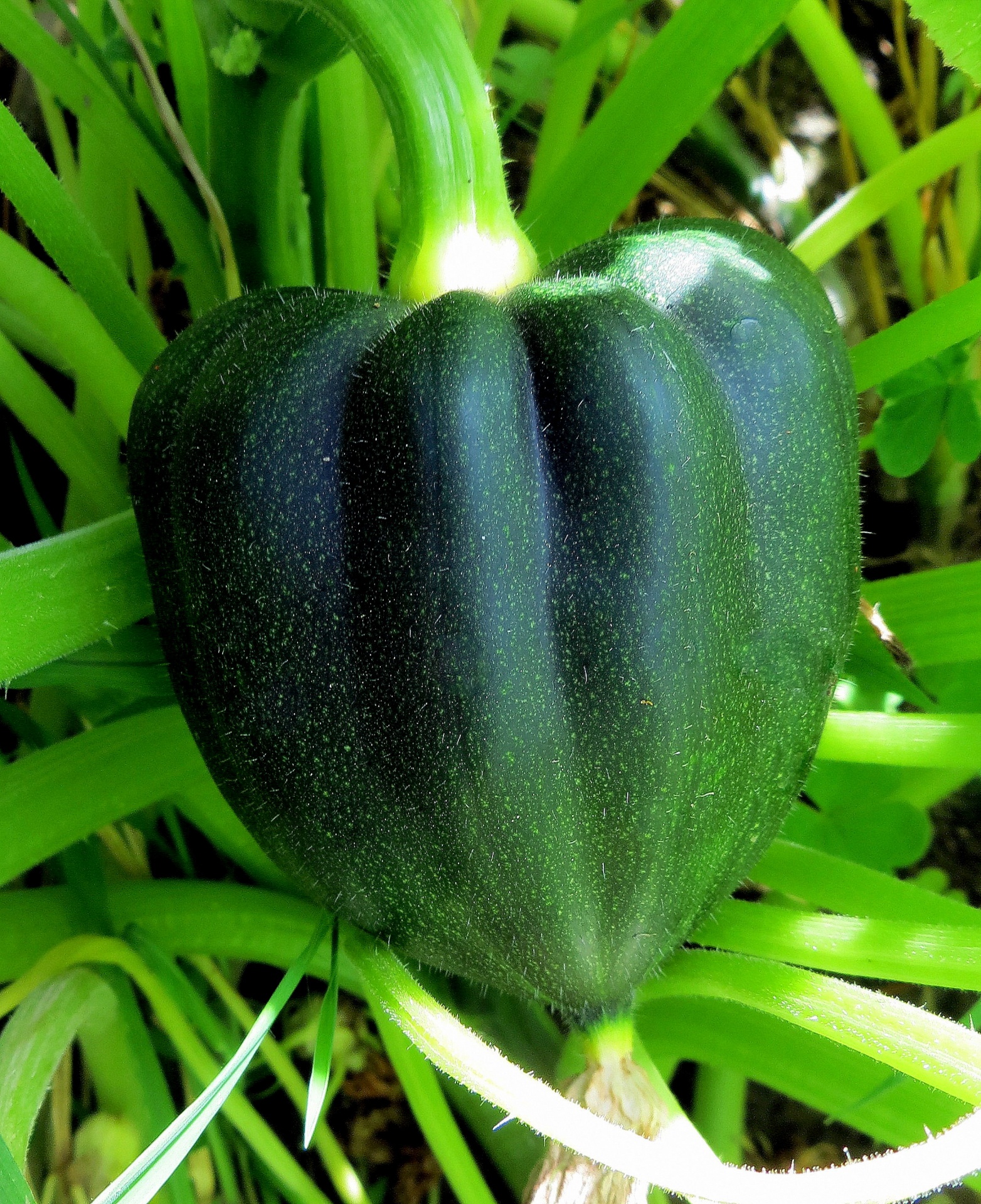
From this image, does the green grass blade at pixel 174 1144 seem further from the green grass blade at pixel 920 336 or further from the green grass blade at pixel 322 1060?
the green grass blade at pixel 920 336

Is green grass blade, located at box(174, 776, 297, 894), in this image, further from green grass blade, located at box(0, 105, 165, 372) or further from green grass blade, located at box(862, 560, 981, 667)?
green grass blade, located at box(862, 560, 981, 667)

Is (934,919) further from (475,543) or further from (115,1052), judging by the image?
(115,1052)

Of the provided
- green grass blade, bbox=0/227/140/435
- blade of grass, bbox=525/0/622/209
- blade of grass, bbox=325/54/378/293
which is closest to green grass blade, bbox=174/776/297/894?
green grass blade, bbox=0/227/140/435

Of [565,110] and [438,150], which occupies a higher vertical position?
[565,110]

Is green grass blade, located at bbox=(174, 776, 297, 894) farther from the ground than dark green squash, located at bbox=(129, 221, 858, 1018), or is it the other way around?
dark green squash, located at bbox=(129, 221, 858, 1018)

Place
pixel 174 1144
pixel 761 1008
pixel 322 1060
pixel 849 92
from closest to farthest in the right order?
pixel 174 1144 < pixel 322 1060 < pixel 761 1008 < pixel 849 92

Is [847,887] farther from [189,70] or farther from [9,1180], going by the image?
[189,70]

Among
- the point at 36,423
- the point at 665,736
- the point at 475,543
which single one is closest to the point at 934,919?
the point at 665,736

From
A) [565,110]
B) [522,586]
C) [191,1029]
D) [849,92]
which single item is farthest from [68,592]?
[849,92]
